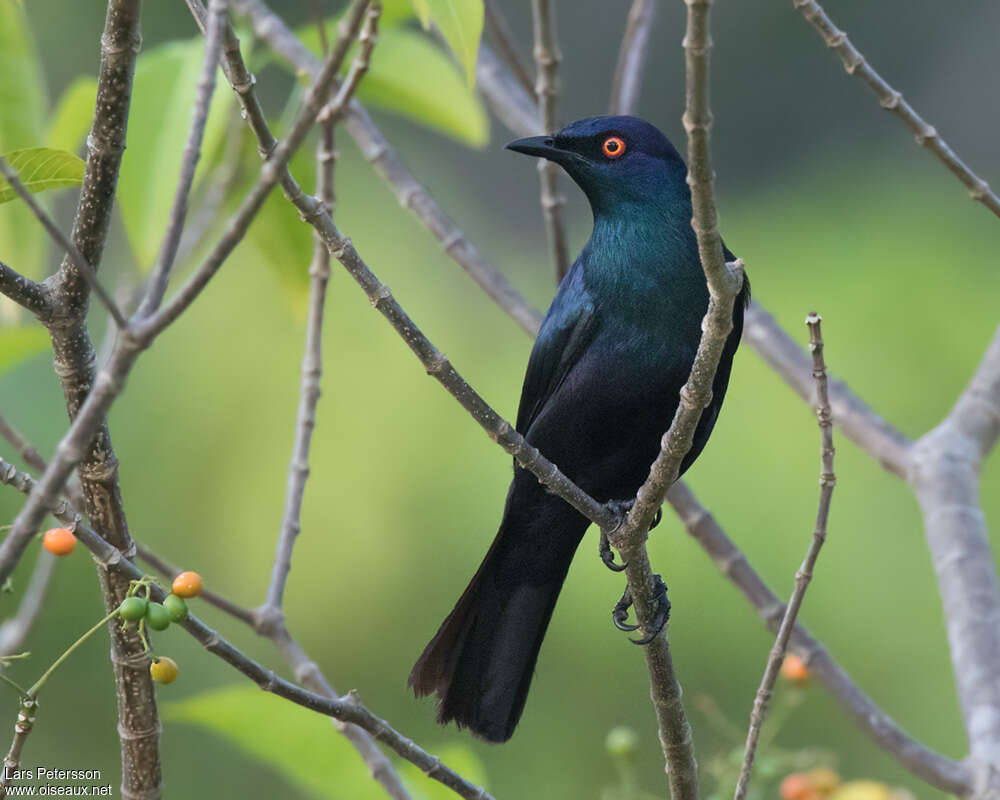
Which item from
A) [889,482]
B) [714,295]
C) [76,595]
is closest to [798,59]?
[889,482]

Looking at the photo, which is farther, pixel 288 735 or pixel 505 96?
pixel 505 96

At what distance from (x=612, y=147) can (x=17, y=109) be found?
58.5 inches

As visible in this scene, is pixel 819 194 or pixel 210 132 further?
pixel 819 194

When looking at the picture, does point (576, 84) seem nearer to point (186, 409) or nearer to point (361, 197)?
point (361, 197)

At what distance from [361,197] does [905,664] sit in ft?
12.7

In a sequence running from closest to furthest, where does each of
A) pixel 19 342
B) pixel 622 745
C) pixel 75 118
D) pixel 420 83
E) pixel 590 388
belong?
pixel 19 342 → pixel 622 745 → pixel 75 118 → pixel 590 388 → pixel 420 83

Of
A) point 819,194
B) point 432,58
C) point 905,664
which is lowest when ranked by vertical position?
point 905,664

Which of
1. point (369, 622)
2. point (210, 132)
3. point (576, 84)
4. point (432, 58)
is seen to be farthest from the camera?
point (576, 84)

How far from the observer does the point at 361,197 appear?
7375 millimetres

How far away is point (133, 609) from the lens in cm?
179

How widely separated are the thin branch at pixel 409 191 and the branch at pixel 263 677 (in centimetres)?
166

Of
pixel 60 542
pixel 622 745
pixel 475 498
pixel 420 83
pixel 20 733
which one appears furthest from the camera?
pixel 475 498

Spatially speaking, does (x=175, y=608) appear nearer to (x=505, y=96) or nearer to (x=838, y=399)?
(x=838, y=399)

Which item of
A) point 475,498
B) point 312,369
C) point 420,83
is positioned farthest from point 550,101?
point 475,498
